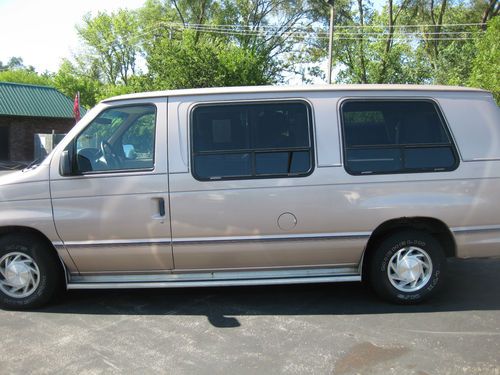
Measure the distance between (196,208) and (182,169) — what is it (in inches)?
15.4

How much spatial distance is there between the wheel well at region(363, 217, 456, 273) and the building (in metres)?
28.4

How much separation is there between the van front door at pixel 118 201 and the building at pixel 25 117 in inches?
1065

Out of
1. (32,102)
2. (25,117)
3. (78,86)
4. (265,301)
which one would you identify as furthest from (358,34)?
(265,301)

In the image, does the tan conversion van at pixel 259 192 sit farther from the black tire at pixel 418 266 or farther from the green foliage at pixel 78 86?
the green foliage at pixel 78 86

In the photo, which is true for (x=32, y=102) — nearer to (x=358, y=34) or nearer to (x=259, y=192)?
(x=358, y=34)

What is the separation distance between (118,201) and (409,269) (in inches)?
115

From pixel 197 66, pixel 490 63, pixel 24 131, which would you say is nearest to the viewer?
pixel 490 63

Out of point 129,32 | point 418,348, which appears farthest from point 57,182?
point 129,32

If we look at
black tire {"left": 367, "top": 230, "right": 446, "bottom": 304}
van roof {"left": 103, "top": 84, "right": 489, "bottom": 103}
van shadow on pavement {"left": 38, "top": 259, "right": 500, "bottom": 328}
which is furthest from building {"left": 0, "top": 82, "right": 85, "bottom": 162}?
black tire {"left": 367, "top": 230, "right": 446, "bottom": 304}

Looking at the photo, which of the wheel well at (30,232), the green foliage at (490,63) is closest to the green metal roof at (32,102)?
the green foliage at (490,63)

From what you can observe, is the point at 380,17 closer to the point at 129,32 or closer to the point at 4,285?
the point at 129,32

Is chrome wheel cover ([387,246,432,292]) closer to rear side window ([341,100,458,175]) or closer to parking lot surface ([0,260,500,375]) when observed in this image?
parking lot surface ([0,260,500,375])

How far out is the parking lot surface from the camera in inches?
137

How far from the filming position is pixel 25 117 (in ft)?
95.5
